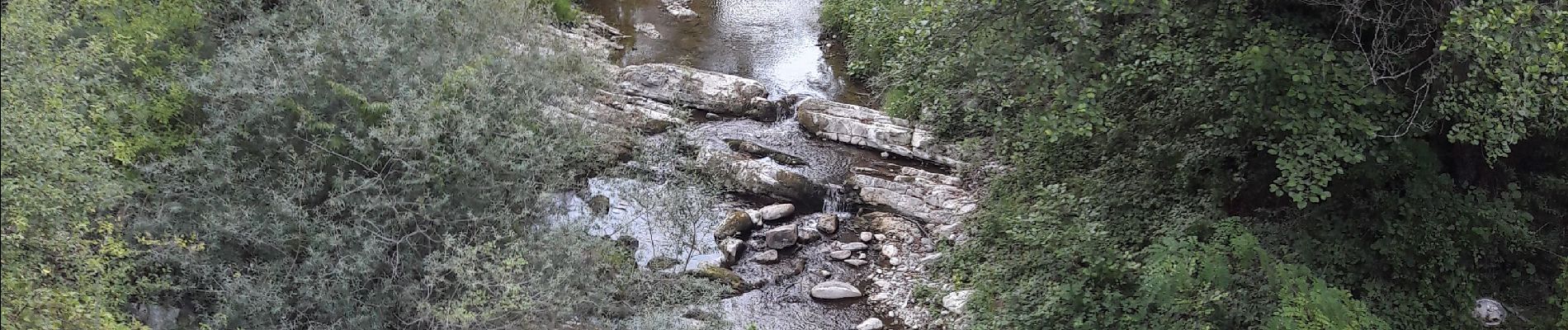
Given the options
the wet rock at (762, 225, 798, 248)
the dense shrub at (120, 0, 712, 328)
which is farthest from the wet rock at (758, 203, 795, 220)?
the dense shrub at (120, 0, 712, 328)

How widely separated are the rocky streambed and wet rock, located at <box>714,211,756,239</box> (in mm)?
16

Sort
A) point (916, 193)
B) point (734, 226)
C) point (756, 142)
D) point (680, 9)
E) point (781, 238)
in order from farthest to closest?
point (680, 9) < point (756, 142) < point (916, 193) < point (734, 226) < point (781, 238)

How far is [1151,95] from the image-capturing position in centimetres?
893

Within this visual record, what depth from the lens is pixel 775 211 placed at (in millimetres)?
11961

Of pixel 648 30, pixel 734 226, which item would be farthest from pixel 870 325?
pixel 648 30

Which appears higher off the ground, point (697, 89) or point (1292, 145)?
point (1292, 145)

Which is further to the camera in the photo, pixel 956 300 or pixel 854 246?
pixel 854 246

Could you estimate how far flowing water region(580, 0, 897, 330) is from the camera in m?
10.2

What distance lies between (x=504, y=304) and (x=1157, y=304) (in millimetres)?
5324

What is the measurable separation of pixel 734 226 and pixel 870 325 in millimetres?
2536

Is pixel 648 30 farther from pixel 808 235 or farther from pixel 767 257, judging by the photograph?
pixel 767 257

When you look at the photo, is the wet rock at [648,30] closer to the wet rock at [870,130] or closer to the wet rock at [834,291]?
the wet rock at [870,130]

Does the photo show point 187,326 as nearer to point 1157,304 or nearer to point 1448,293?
point 1157,304

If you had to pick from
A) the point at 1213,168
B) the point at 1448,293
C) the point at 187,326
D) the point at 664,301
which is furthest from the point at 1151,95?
the point at 187,326
